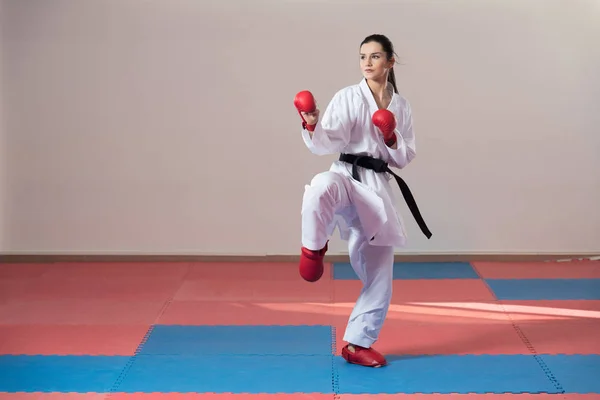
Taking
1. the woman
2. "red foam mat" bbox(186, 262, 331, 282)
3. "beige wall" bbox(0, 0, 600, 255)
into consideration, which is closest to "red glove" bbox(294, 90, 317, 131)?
the woman

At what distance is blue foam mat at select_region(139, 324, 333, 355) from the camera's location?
382cm

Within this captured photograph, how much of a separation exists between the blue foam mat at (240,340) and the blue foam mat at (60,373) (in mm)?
265

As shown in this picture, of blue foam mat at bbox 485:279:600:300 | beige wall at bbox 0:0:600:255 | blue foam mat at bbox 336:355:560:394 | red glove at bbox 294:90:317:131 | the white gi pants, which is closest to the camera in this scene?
red glove at bbox 294:90:317:131

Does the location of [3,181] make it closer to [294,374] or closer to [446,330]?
[294,374]

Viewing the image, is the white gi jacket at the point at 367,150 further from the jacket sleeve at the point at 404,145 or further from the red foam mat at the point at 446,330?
the red foam mat at the point at 446,330

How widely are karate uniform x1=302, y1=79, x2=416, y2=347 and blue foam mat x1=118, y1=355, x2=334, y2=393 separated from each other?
0.27 m

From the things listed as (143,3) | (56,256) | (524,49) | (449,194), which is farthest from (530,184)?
(56,256)

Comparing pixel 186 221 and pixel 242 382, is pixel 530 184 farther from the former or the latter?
pixel 242 382

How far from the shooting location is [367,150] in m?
3.41

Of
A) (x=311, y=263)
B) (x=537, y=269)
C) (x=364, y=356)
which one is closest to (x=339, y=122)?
(x=311, y=263)

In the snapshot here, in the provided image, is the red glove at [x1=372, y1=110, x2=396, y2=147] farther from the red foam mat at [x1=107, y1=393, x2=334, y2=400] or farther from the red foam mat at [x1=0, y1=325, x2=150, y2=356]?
the red foam mat at [x1=0, y1=325, x2=150, y2=356]

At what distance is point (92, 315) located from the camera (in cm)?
450

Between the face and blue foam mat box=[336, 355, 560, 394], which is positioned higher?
the face

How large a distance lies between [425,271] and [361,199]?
2.54 metres
